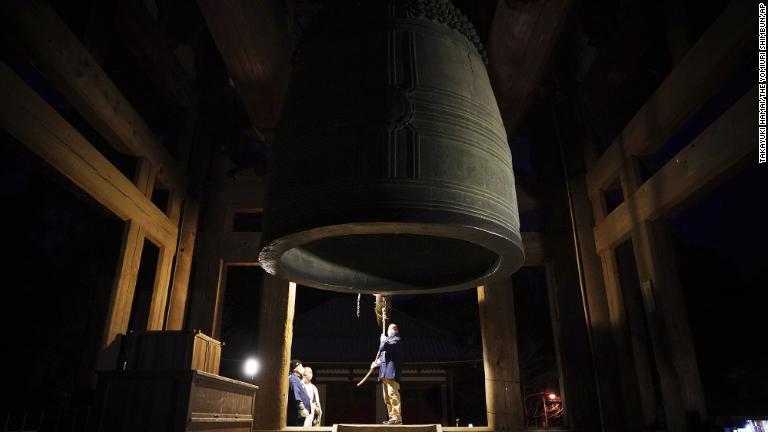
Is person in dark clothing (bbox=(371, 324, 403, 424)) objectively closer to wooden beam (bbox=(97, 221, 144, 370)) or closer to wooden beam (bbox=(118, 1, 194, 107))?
wooden beam (bbox=(97, 221, 144, 370))

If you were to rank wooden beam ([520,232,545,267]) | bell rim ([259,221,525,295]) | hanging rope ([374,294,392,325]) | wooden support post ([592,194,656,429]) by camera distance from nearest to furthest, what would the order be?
bell rim ([259,221,525,295]) → wooden support post ([592,194,656,429]) → wooden beam ([520,232,545,267]) → hanging rope ([374,294,392,325])

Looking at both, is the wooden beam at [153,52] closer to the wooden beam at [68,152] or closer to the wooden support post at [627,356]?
the wooden beam at [68,152]

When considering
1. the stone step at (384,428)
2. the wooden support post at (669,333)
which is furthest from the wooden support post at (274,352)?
the wooden support post at (669,333)

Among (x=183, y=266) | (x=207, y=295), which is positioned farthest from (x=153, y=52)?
(x=207, y=295)

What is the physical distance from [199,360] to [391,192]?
9.31 feet

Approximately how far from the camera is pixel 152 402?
3510 millimetres

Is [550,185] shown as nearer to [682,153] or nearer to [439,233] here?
[682,153]

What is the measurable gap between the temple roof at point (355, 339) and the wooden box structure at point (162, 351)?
11.5m

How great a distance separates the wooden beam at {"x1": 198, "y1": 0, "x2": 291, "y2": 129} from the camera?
114 inches

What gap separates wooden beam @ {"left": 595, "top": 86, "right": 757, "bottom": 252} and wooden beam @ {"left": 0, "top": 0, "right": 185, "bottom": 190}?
4285mm

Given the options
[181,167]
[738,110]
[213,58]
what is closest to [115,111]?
[181,167]

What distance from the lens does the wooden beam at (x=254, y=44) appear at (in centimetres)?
290

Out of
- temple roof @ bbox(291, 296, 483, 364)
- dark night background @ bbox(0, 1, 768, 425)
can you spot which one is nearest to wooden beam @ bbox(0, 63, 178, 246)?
dark night background @ bbox(0, 1, 768, 425)

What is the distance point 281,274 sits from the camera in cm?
212
